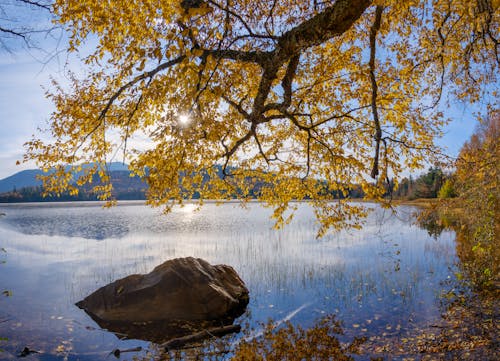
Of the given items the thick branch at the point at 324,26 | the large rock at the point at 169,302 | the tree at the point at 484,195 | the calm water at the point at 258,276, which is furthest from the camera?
the large rock at the point at 169,302

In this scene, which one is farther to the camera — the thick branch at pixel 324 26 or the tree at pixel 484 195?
the tree at pixel 484 195

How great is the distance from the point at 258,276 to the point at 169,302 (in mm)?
4895

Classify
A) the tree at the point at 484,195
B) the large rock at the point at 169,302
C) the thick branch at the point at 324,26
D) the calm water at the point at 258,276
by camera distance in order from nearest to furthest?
1. the thick branch at the point at 324,26
2. the tree at the point at 484,195
3. the calm water at the point at 258,276
4. the large rock at the point at 169,302

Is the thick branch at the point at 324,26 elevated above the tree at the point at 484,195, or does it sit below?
above

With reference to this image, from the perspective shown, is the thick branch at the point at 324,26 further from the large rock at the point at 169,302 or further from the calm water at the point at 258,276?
the large rock at the point at 169,302

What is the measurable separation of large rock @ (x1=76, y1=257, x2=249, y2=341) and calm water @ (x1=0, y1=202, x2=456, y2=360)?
Result: 1.62 ft

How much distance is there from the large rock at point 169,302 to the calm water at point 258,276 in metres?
0.49

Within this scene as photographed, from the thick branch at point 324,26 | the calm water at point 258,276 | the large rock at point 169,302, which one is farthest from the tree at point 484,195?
the large rock at point 169,302

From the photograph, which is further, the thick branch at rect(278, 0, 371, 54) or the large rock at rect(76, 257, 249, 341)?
the large rock at rect(76, 257, 249, 341)

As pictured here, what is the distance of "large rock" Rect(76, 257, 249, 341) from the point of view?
30.9 ft

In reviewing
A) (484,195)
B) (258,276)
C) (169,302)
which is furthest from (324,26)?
(258,276)

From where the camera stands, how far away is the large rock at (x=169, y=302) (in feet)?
30.9

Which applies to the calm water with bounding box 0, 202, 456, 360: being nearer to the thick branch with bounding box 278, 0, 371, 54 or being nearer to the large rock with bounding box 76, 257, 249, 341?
the large rock with bounding box 76, 257, 249, 341

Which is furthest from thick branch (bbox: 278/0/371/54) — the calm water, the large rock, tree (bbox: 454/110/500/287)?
the large rock
